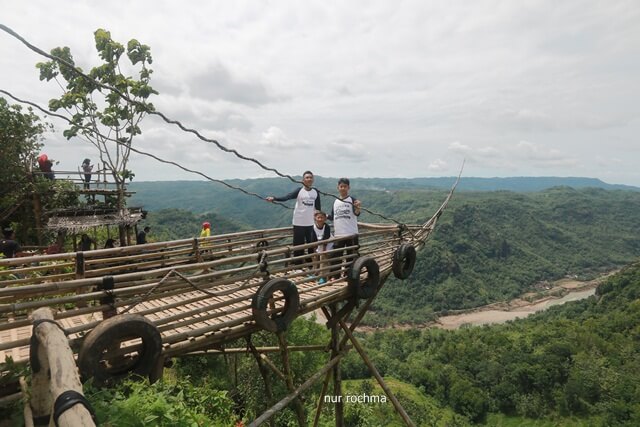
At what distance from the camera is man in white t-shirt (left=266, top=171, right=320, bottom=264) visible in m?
7.12

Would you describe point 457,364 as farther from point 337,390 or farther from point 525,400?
point 337,390

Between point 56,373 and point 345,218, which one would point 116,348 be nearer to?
point 56,373

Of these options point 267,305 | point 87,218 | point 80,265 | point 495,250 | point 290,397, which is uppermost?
point 87,218

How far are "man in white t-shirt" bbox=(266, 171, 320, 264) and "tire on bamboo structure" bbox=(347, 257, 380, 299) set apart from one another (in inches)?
50.2

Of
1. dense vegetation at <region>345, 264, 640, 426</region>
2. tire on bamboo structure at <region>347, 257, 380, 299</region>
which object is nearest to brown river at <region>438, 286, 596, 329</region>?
dense vegetation at <region>345, 264, 640, 426</region>

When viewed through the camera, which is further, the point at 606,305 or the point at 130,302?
the point at 606,305

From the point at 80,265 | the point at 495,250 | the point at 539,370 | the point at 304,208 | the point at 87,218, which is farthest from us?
the point at 495,250

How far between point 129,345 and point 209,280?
1.30 metres

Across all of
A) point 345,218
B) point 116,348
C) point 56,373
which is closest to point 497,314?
point 345,218

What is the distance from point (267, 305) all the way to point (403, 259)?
3.77m

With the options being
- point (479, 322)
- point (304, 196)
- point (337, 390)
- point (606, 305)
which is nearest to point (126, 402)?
point (304, 196)

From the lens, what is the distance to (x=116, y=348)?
3.62m

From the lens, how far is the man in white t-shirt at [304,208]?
23.4 feet

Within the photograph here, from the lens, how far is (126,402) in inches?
110
